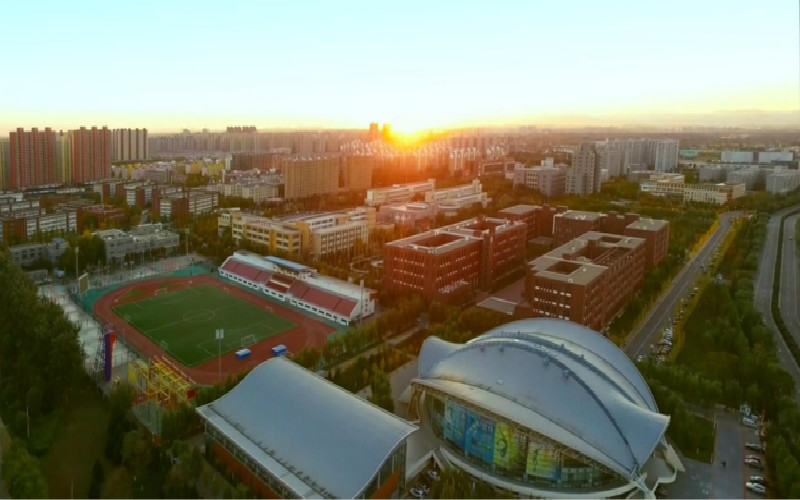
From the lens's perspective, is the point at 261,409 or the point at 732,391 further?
the point at 732,391

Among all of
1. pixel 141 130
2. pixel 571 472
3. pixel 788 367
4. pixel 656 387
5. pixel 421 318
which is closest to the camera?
pixel 571 472

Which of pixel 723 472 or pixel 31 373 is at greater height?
pixel 31 373

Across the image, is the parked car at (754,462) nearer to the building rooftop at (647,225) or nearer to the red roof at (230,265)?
the building rooftop at (647,225)

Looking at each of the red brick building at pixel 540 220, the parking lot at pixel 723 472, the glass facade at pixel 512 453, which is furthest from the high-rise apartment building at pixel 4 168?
the parking lot at pixel 723 472

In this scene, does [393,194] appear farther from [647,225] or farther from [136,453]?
[136,453]

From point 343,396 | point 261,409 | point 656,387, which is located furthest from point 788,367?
point 261,409

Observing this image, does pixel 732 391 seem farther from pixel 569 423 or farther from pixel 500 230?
pixel 500 230

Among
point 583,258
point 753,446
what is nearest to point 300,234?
point 583,258

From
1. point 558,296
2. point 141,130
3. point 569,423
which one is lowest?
point 569,423

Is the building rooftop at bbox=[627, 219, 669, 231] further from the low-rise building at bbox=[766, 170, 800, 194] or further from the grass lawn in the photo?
the low-rise building at bbox=[766, 170, 800, 194]
